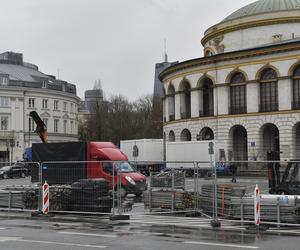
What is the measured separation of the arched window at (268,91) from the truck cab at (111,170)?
2889 centimetres

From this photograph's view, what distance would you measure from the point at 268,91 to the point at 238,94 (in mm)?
3614

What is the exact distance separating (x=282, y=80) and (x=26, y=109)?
5761 centimetres

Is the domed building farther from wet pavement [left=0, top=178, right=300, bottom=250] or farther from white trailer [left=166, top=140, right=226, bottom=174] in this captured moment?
wet pavement [left=0, top=178, right=300, bottom=250]

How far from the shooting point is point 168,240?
42.6 feet

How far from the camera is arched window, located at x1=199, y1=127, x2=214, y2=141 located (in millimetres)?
62094

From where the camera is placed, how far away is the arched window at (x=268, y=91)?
56406 millimetres

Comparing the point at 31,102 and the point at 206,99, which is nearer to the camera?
the point at 206,99

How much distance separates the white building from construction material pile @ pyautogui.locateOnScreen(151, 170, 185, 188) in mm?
77819

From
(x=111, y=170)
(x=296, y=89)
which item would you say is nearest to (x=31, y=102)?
(x=296, y=89)

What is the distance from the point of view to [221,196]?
17.2 m

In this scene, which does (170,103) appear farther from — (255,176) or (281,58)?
(255,176)

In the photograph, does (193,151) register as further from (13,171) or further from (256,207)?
(256,207)

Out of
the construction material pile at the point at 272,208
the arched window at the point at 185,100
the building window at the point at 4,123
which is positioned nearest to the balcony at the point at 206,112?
the arched window at the point at 185,100

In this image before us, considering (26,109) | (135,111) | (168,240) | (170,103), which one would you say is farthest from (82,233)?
(135,111)
